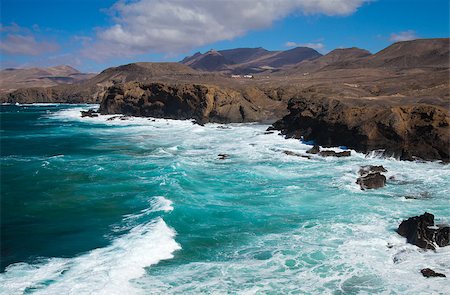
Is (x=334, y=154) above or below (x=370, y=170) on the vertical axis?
above

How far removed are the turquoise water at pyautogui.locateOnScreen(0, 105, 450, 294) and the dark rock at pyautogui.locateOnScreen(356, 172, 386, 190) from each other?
0.46 m

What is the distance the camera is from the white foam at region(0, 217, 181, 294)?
41.2 ft

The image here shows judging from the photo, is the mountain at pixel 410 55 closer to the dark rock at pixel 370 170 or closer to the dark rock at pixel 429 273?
the dark rock at pixel 370 170

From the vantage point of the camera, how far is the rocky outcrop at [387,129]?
29172mm

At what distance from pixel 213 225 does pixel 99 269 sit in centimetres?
556

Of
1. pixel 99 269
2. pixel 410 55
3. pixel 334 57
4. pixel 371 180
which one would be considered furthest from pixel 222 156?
pixel 334 57

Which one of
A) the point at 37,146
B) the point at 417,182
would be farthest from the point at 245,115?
the point at 417,182

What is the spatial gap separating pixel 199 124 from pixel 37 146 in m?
21.9

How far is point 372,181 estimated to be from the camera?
2252 cm

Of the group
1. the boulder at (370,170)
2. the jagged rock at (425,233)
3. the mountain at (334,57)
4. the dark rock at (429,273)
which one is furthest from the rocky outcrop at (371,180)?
the mountain at (334,57)

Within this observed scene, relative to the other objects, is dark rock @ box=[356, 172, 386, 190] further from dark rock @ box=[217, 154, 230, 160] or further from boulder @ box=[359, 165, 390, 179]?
dark rock @ box=[217, 154, 230, 160]

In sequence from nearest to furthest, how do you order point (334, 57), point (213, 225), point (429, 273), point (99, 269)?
1. point (429, 273)
2. point (99, 269)
3. point (213, 225)
4. point (334, 57)

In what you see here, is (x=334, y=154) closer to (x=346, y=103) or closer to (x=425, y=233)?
(x=346, y=103)

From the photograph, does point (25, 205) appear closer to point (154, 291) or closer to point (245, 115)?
point (154, 291)
